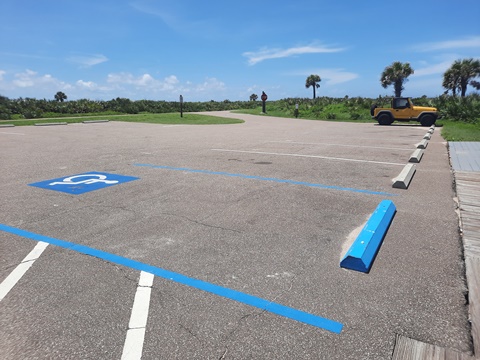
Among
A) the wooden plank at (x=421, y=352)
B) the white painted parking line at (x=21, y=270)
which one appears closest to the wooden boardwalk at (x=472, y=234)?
the wooden plank at (x=421, y=352)

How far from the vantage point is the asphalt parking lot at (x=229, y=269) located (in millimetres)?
2371

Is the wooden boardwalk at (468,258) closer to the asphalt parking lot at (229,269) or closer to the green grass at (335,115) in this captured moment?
the asphalt parking lot at (229,269)

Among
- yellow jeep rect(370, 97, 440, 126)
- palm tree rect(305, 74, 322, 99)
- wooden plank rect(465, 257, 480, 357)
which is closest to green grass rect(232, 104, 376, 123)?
yellow jeep rect(370, 97, 440, 126)


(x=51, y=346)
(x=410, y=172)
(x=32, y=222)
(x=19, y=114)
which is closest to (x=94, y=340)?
(x=51, y=346)

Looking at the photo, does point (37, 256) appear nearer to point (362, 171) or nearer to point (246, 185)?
point (246, 185)

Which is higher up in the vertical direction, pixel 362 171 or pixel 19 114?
pixel 19 114

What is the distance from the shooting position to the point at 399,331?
Answer: 2.43 meters

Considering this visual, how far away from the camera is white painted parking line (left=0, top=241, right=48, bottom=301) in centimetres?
301

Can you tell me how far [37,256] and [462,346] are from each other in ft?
13.3

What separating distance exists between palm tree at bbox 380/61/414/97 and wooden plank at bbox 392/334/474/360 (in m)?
59.2

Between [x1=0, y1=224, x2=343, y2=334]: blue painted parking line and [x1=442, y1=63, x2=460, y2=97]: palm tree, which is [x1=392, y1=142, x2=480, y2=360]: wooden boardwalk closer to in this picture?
[x1=0, y1=224, x2=343, y2=334]: blue painted parking line

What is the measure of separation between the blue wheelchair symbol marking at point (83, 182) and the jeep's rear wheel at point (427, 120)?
21.4 metres

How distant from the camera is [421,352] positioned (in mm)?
2227

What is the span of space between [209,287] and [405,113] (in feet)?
77.6
